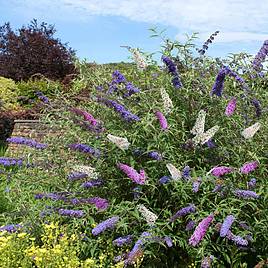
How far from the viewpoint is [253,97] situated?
6.06 m

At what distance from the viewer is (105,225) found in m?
4.77

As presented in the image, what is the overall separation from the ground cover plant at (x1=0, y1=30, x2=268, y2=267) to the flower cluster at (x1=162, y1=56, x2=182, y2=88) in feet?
0.04

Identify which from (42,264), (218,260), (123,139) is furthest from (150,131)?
(42,264)

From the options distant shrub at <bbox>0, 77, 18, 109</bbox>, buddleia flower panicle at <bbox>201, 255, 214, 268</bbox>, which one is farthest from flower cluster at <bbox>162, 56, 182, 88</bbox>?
distant shrub at <bbox>0, 77, 18, 109</bbox>

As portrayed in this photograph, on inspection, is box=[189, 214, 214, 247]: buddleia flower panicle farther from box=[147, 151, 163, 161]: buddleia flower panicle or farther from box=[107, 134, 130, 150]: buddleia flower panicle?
box=[107, 134, 130, 150]: buddleia flower panicle

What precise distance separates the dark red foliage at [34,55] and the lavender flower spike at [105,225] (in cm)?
1759

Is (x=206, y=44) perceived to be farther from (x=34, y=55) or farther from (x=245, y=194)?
(x=34, y=55)

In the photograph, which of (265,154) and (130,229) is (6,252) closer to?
(130,229)

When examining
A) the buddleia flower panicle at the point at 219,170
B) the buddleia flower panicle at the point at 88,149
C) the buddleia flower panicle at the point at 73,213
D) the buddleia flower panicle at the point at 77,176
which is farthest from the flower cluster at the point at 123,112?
the buddleia flower panicle at the point at 73,213

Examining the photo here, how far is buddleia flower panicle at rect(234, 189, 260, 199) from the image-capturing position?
4.84 meters

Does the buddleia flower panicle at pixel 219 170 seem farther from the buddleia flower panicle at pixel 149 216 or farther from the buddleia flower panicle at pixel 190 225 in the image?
the buddleia flower panicle at pixel 149 216

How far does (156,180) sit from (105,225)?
64 cm

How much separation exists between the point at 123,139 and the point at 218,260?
1195 millimetres

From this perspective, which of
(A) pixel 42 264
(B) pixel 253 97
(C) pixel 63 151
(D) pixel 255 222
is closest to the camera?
(A) pixel 42 264
